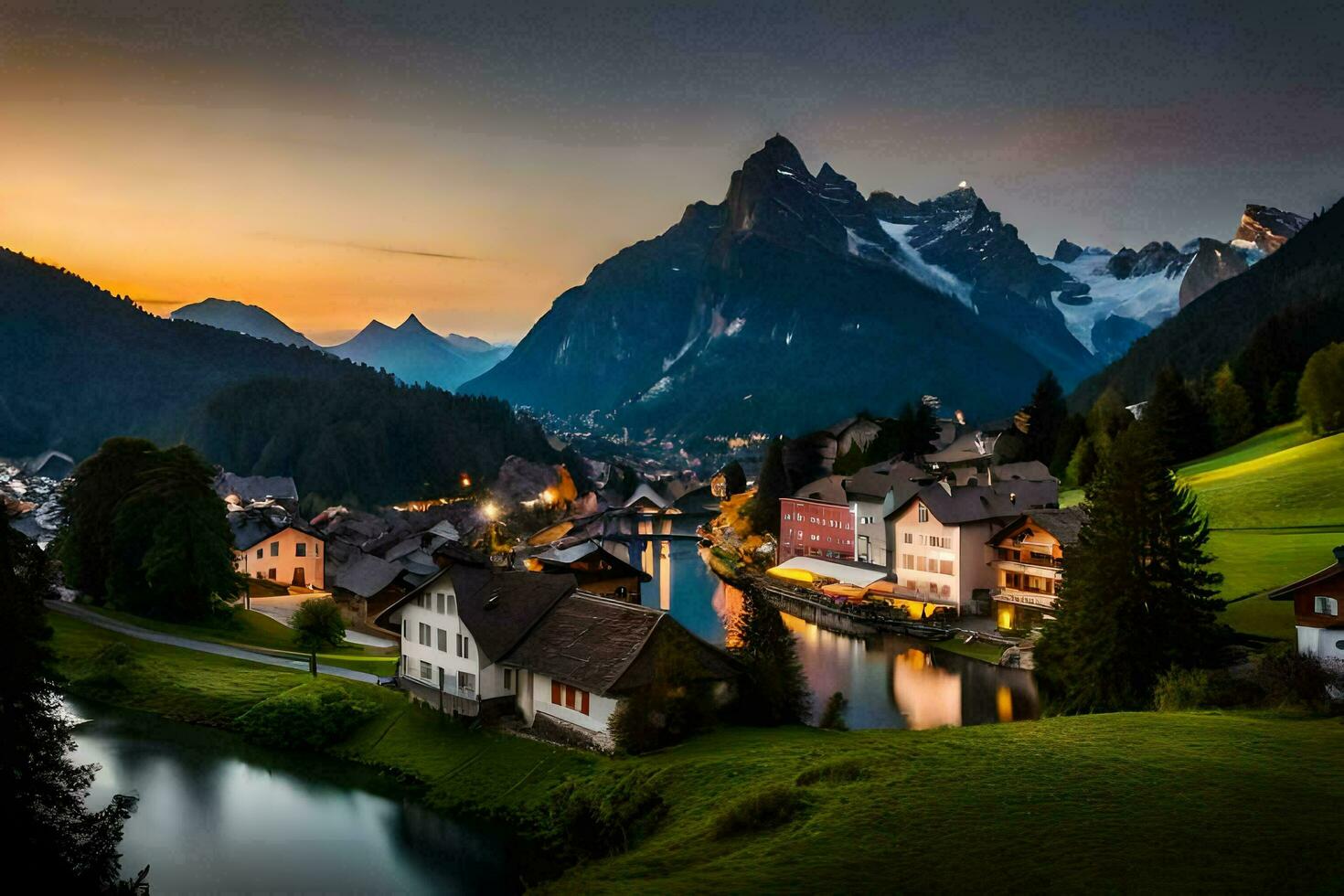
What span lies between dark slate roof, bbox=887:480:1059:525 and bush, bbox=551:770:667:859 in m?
39.8

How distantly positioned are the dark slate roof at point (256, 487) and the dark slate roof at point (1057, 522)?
88.4 m

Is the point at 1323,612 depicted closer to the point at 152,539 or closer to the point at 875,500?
the point at 875,500

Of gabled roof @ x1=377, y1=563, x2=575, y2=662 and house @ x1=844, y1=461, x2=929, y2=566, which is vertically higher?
house @ x1=844, y1=461, x2=929, y2=566

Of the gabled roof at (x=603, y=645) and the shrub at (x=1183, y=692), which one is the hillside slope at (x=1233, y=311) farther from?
the gabled roof at (x=603, y=645)

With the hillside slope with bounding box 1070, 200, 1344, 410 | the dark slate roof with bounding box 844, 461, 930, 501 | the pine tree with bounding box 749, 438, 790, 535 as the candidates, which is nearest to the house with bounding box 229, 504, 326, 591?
the pine tree with bounding box 749, 438, 790, 535

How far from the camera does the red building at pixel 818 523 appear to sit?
76.2 metres

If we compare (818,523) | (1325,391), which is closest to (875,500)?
(818,523)

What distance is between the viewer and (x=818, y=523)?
79.6 metres

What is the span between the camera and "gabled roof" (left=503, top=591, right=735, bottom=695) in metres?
28.1

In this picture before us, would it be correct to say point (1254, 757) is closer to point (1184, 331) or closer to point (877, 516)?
point (877, 516)

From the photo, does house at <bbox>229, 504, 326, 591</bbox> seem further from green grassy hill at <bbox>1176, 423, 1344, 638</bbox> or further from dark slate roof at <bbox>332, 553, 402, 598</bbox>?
green grassy hill at <bbox>1176, 423, 1344, 638</bbox>

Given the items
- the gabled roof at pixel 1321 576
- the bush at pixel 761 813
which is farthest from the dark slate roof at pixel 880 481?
the bush at pixel 761 813

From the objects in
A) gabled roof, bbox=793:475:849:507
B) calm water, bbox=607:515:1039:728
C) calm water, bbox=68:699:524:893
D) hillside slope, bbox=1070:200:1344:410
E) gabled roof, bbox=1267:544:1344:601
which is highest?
hillside slope, bbox=1070:200:1344:410

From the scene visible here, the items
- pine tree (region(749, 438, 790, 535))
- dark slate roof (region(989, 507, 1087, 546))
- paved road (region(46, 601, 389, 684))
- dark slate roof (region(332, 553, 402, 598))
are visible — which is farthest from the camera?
pine tree (region(749, 438, 790, 535))
